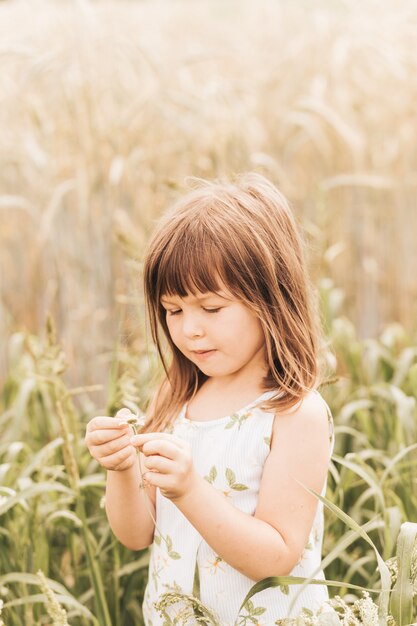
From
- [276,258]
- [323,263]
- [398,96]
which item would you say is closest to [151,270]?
[276,258]

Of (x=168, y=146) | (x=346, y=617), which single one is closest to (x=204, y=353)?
(x=346, y=617)

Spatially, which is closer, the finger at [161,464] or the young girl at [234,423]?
the finger at [161,464]

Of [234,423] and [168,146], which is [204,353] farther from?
[168,146]

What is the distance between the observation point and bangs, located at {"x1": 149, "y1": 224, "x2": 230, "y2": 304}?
1357 mm

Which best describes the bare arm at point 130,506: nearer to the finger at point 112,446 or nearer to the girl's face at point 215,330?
the finger at point 112,446

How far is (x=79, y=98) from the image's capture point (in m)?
3.10

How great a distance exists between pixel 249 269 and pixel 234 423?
0.24m

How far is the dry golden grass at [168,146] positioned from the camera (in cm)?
300

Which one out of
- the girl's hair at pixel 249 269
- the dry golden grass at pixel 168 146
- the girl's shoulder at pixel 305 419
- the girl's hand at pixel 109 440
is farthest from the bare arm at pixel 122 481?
the dry golden grass at pixel 168 146

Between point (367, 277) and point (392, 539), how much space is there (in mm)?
2003

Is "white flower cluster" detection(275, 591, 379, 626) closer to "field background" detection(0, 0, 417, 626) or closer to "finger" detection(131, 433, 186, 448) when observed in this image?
"finger" detection(131, 433, 186, 448)

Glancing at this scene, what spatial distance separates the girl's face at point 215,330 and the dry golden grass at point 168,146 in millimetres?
1076

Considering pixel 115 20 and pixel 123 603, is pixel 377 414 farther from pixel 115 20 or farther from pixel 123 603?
pixel 115 20

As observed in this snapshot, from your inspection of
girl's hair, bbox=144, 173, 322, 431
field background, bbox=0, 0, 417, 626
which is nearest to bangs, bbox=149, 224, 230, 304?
girl's hair, bbox=144, 173, 322, 431
